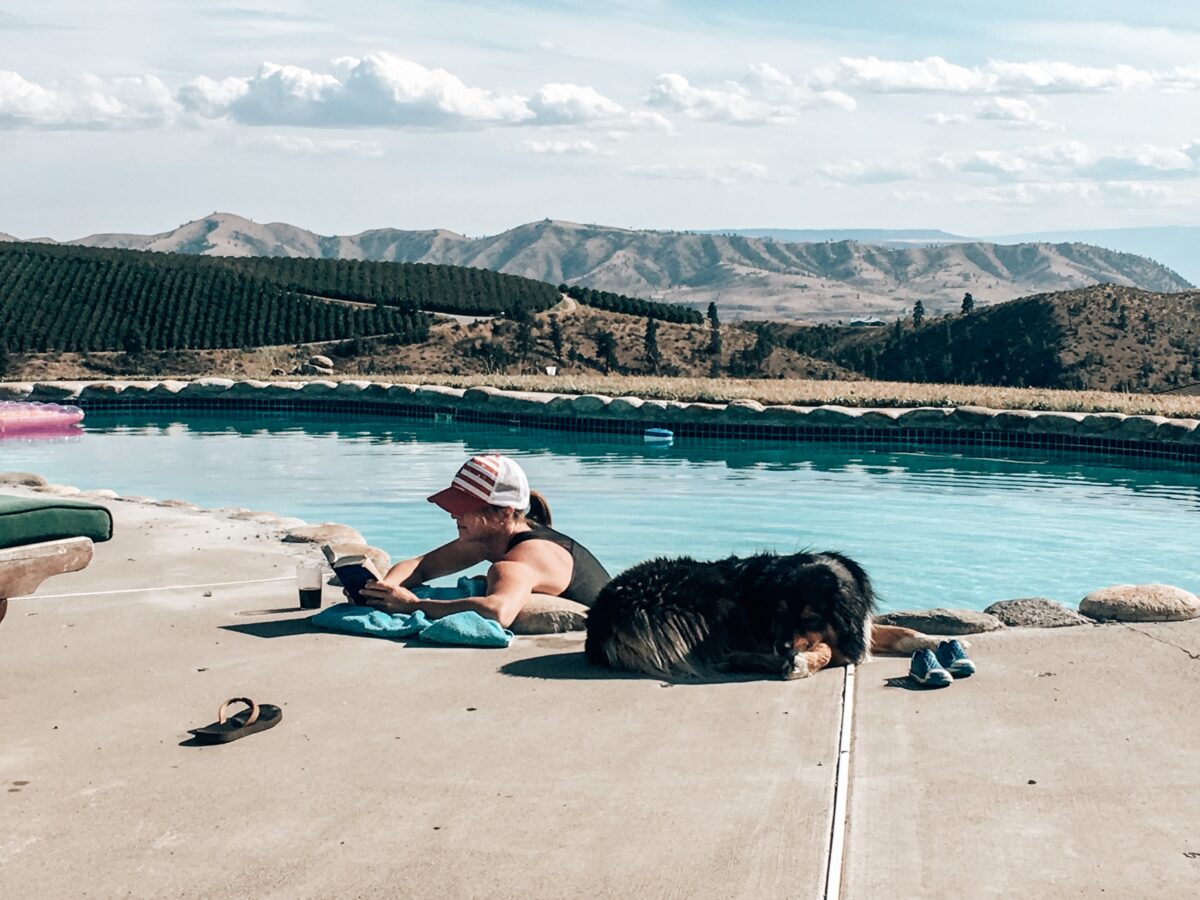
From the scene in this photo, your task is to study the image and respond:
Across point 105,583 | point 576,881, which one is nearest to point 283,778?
point 576,881

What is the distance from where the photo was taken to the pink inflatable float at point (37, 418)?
25.4 m

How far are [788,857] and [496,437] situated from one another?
19352 mm

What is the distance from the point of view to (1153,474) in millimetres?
18625

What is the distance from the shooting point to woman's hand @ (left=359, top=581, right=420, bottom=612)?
6992 millimetres

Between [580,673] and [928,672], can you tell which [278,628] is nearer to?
[580,673]

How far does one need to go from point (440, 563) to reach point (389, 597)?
67 centimetres

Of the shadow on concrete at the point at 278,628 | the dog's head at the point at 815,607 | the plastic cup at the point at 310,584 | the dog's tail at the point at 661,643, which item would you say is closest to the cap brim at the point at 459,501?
the plastic cup at the point at 310,584

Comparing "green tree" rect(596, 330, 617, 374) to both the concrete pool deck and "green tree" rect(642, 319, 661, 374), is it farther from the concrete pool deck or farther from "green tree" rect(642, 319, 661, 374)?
the concrete pool deck

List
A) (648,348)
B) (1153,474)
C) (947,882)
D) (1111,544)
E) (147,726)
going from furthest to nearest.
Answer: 1. (648,348)
2. (1153,474)
3. (1111,544)
4. (147,726)
5. (947,882)

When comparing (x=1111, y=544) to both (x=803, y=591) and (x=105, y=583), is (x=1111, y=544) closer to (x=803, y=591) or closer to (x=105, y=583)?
(x=803, y=591)

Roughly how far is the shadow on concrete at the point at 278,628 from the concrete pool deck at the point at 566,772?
0.03 m

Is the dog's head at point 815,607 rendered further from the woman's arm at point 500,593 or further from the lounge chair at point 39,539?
the lounge chair at point 39,539

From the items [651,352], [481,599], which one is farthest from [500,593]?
[651,352]

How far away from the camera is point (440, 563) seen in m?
7.64
